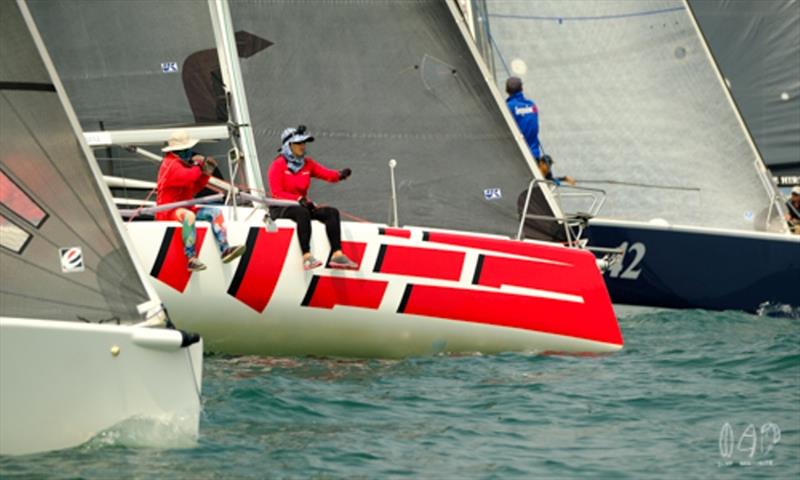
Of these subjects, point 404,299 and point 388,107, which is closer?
point 404,299

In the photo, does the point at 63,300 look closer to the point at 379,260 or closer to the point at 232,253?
the point at 232,253

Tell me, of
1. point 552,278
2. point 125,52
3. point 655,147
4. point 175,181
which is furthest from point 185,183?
point 655,147

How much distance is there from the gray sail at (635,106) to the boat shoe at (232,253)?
222 inches

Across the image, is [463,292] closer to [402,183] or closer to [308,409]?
[402,183]

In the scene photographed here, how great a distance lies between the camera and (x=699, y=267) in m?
15.5

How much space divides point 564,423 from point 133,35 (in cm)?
586

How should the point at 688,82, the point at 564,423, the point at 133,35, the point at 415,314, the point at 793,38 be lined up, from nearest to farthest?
1. the point at 564,423
2. the point at 415,314
3. the point at 133,35
4. the point at 688,82
5. the point at 793,38

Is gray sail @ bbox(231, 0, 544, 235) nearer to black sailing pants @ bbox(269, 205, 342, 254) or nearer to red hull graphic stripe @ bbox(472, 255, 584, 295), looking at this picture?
red hull graphic stripe @ bbox(472, 255, 584, 295)

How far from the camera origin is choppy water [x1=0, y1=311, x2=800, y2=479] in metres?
8.04

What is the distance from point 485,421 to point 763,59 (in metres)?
12.5

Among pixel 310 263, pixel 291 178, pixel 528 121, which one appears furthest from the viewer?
pixel 528 121

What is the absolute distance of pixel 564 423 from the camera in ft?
31.0

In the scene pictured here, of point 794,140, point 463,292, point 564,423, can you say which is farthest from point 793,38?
point 564,423

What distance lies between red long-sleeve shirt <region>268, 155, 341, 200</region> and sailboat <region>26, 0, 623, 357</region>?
26cm
